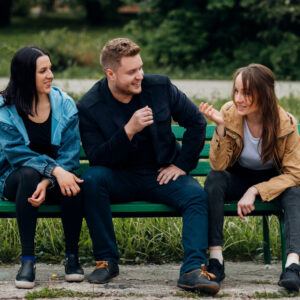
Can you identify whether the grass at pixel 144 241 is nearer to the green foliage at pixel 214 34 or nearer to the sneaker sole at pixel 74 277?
the sneaker sole at pixel 74 277

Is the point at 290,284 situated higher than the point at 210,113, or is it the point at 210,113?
the point at 210,113

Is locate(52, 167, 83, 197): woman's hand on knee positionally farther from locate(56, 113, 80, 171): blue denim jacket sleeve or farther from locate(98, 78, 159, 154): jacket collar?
locate(98, 78, 159, 154): jacket collar

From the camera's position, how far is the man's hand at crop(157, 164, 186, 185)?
3979 millimetres

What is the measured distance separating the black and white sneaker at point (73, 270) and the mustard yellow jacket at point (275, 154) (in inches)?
39.3

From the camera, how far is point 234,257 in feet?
14.2

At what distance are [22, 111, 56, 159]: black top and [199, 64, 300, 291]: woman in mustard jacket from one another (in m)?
0.96

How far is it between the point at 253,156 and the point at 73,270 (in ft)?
4.16

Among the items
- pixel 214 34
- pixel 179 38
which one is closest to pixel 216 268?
pixel 179 38

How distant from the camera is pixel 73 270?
12.5 feet

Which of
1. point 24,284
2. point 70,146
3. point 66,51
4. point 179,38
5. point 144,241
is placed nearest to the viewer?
point 24,284

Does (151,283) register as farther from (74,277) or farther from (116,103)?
(116,103)

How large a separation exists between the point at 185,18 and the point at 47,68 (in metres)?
11.0

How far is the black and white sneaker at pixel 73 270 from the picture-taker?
3.78 metres

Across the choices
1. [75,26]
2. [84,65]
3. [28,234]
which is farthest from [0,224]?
[75,26]
